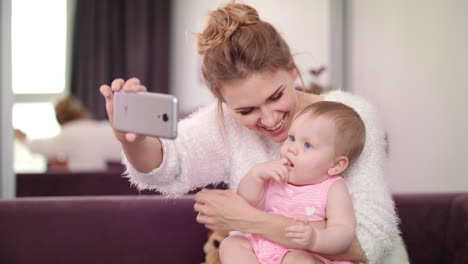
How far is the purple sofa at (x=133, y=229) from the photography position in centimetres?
198

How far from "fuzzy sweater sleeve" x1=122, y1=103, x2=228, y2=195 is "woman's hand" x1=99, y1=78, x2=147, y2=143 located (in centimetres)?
19

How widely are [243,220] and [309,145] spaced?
0.24 meters

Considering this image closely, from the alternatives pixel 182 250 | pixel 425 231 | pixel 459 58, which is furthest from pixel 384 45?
pixel 182 250

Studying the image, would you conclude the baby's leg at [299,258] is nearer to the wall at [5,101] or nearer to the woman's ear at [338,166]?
the woman's ear at [338,166]

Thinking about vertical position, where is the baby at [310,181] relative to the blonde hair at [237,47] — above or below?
below

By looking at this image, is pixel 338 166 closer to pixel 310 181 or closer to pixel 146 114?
pixel 310 181

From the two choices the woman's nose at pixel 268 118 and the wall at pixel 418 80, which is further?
the wall at pixel 418 80

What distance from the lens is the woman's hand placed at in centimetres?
117

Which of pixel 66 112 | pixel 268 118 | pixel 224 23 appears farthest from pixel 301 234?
pixel 66 112

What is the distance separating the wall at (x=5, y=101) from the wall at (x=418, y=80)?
1.89 m

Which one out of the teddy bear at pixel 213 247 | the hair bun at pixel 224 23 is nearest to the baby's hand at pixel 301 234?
the hair bun at pixel 224 23

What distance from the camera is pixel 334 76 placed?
11.3 feet

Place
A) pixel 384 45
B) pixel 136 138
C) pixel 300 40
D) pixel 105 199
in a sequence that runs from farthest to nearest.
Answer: pixel 300 40, pixel 384 45, pixel 105 199, pixel 136 138

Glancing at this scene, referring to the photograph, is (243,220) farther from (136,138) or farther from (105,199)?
(105,199)
